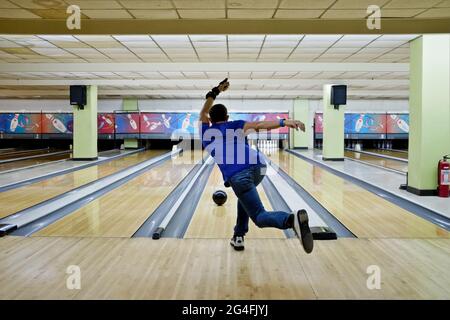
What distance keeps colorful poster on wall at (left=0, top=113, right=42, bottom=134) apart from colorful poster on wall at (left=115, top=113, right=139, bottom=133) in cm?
351

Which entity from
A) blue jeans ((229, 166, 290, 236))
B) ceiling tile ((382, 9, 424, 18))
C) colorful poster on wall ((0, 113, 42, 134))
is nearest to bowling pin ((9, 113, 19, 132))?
colorful poster on wall ((0, 113, 42, 134))

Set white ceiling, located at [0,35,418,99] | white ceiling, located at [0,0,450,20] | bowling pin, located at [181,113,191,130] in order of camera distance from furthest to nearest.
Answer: bowling pin, located at [181,113,191,130], white ceiling, located at [0,35,418,99], white ceiling, located at [0,0,450,20]

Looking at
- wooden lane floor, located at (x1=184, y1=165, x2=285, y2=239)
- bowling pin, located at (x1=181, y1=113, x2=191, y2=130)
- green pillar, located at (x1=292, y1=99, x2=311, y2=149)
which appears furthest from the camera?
bowling pin, located at (x1=181, y1=113, x2=191, y2=130)

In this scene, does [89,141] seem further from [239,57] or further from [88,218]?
[88,218]

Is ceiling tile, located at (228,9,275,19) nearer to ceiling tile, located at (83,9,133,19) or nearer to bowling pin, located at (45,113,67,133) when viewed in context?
ceiling tile, located at (83,9,133,19)

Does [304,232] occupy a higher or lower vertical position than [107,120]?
lower

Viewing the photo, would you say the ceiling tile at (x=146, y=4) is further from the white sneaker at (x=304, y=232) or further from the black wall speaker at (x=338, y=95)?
the black wall speaker at (x=338, y=95)

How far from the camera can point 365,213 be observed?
5.29m

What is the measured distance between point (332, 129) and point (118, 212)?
869cm

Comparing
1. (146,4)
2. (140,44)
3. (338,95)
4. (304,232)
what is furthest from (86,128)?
(304,232)

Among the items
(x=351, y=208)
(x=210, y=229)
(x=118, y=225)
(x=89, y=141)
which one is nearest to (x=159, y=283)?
(x=210, y=229)

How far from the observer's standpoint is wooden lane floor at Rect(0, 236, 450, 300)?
2.64 metres

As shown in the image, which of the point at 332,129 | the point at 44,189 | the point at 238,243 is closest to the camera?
the point at 238,243

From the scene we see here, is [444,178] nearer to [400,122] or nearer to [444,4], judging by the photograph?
[444,4]
